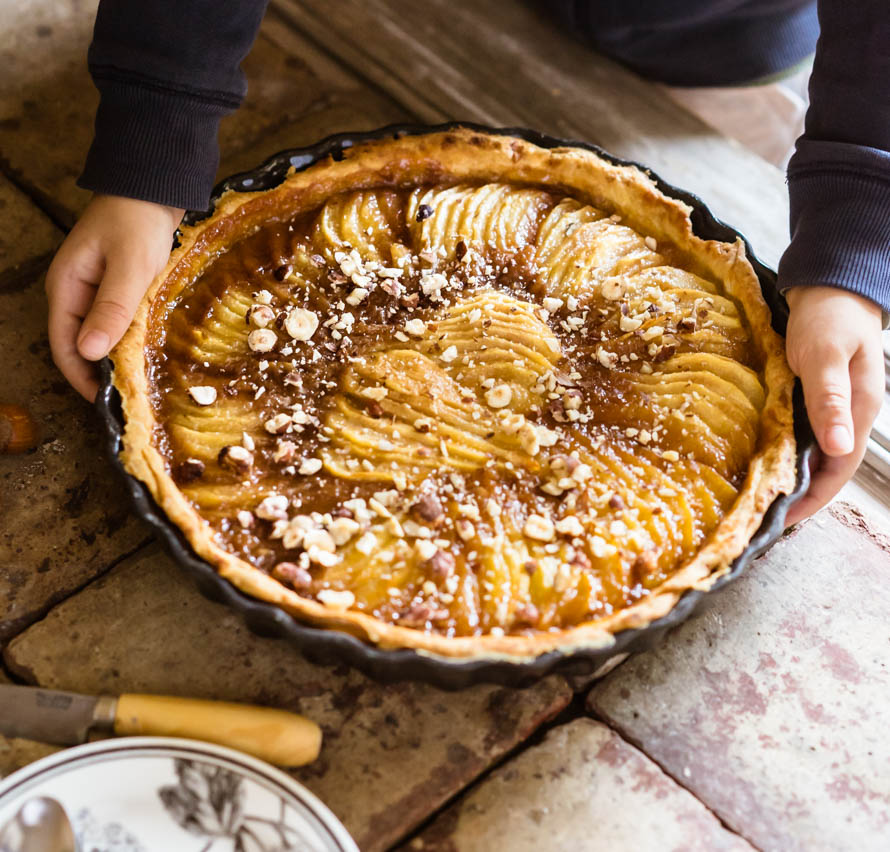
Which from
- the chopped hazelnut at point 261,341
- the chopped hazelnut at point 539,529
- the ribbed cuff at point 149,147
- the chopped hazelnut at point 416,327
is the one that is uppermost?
the ribbed cuff at point 149,147

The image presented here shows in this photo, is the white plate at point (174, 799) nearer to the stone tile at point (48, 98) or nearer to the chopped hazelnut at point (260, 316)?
the chopped hazelnut at point (260, 316)

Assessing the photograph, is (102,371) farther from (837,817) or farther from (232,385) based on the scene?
(837,817)

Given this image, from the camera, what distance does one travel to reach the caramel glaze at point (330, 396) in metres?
1.95

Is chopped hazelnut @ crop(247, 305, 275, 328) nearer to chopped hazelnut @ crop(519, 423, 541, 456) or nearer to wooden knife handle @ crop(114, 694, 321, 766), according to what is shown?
chopped hazelnut @ crop(519, 423, 541, 456)

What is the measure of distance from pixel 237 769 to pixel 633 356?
134cm

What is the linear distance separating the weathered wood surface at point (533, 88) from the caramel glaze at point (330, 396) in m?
1.03

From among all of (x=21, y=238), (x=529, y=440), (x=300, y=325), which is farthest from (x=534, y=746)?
(x=21, y=238)

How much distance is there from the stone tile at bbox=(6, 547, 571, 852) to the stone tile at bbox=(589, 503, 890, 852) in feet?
0.91

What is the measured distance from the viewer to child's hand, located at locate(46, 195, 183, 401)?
86.4 inches

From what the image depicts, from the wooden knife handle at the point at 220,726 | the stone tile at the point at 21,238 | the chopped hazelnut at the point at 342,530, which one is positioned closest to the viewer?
the wooden knife handle at the point at 220,726

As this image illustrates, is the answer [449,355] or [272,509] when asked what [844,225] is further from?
[272,509]

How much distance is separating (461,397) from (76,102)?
189cm

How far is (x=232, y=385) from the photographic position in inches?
88.2

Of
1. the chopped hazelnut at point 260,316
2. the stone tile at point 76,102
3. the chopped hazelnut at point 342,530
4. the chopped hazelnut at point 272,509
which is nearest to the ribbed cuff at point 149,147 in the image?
the chopped hazelnut at point 260,316
